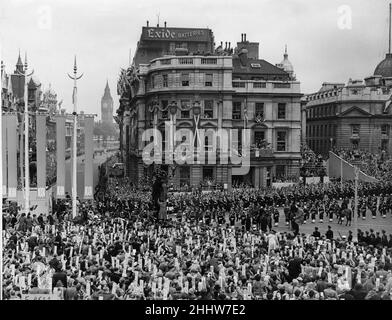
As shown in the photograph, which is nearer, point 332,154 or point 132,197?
point 132,197

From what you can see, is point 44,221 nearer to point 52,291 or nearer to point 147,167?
point 52,291

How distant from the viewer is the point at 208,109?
53.4 m

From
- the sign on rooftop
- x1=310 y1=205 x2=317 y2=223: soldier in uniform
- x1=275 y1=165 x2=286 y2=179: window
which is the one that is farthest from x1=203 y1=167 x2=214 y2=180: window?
x1=310 y1=205 x2=317 y2=223: soldier in uniform

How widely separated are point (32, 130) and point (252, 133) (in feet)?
55.2

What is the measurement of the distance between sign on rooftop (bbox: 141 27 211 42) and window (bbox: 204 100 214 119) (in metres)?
7.11

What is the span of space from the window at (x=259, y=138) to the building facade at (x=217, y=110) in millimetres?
76

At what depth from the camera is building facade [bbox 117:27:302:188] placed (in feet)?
170

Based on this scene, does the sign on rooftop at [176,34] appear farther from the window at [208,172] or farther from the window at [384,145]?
the window at [384,145]

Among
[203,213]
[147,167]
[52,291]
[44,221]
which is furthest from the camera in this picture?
[147,167]

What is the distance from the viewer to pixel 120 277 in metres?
17.9

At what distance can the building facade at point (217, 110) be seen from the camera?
170ft

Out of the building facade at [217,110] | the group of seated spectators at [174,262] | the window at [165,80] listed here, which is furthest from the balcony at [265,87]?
the group of seated spectators at [174,262]
